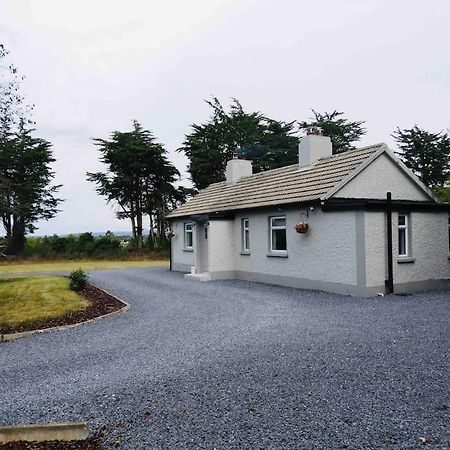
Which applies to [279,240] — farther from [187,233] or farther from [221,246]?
[187,233]

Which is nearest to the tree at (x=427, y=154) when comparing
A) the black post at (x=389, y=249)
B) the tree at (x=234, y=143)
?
the tree at (x=234, y=143)

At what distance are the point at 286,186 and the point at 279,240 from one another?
98.3 inches

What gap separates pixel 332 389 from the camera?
5332mm

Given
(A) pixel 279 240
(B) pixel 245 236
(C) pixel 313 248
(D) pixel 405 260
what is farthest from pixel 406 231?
(B) pixel 245 236

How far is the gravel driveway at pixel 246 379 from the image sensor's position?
4.23 metres

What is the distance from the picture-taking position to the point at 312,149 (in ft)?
60.1

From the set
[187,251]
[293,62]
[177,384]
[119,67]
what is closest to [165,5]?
[119,67]

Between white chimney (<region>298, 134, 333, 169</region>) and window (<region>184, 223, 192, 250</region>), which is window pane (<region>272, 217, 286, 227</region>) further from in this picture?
window (<region>184, 223, 192, 250</region>)

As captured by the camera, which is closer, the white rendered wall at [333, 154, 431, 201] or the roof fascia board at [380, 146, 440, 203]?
the white rendered wall at [333, 154, 431, 201]

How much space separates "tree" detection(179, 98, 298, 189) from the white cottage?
68.0ft

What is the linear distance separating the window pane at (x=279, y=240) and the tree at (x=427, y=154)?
2928 centimetres

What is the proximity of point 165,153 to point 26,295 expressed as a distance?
29.3 meters

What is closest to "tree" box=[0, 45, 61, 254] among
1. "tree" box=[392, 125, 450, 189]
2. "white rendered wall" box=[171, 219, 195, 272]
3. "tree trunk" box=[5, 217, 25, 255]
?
"tree trunk" box=[5, 217, 25, 255]

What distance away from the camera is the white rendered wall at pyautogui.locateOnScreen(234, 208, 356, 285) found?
1341 cm
